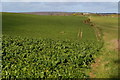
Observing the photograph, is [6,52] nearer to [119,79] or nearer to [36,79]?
[36,79]

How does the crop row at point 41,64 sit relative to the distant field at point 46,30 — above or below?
below

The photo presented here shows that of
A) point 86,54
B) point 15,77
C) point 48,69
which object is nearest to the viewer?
point 15,77

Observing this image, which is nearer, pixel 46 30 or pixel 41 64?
pixel 41 64

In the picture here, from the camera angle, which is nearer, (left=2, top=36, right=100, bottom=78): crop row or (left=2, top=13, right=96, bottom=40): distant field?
(left=2, top=36, right=100, bottom=78): crop row

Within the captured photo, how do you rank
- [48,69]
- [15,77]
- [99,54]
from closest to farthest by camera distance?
[15,77] < [48,69] < [99,54]

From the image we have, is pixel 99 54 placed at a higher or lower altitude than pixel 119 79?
higher

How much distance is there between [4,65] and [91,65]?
7.94m

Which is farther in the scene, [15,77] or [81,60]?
[81,60]

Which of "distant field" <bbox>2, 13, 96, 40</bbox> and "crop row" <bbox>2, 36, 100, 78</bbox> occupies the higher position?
"distant field" <bbox>2, 13, 96, 40</bbox>

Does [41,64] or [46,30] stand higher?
[46,30]

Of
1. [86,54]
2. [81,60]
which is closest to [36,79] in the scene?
[81,60]

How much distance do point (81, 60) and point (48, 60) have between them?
3306mm

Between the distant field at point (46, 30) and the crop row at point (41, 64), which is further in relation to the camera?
the distant field at point (46, 30)

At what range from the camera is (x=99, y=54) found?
20.8 meters
